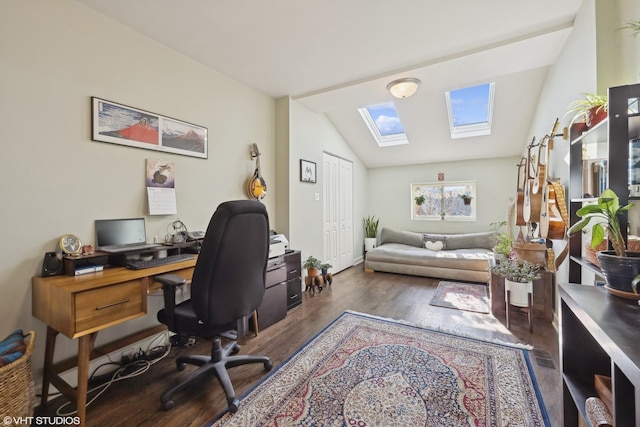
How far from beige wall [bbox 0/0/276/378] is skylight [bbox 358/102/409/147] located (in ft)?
9.47

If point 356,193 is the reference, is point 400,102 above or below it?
above

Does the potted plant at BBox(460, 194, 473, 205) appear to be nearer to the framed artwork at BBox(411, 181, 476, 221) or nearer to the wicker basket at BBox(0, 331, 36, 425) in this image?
the framed artwork at BBox(411, 181, 476, 221)

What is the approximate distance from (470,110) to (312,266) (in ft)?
11.3

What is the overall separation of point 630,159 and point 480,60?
1.74m

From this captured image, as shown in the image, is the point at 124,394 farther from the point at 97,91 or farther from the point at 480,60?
the point at 480,60

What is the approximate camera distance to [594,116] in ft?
4.75

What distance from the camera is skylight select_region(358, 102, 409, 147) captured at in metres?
4.49

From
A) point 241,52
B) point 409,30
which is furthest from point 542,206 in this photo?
Answer: point 241,52

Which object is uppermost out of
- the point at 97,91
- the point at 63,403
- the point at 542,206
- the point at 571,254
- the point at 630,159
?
the point at 97,91

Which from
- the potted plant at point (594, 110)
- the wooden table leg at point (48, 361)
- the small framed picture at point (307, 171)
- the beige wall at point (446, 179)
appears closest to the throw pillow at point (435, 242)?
the beige wall at point (446, 179)

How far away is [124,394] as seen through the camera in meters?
1.69

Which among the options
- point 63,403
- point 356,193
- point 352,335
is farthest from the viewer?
point 356,193

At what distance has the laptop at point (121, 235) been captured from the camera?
1.90 m

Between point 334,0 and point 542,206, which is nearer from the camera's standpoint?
point 334,0
